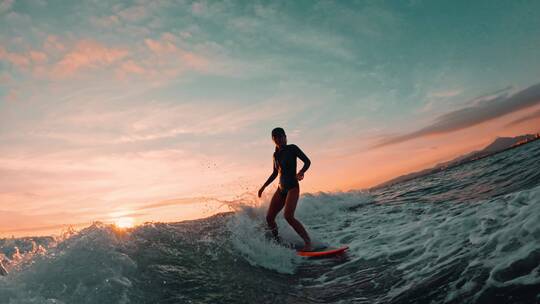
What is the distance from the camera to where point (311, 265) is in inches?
295

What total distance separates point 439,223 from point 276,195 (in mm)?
3708

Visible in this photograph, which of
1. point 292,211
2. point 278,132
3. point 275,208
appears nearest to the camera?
point 292,211

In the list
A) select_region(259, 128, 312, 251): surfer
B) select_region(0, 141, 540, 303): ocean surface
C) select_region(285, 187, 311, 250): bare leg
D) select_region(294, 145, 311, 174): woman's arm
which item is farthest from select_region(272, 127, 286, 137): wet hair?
select_region(0, 141, 540, 303): ocean surface

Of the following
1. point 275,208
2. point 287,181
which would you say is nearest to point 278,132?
point 287,181

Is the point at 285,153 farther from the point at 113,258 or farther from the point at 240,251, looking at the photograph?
the point at 113,258

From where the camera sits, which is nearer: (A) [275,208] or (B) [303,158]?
(B) [303,158]

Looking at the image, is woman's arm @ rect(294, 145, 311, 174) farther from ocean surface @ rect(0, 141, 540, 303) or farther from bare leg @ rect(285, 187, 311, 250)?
ocean surface @ rect(0, 141, 540, 303)

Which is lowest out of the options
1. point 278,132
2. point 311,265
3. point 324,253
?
point 311,265

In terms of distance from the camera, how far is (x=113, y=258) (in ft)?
20.1

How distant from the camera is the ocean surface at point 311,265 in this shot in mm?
4250

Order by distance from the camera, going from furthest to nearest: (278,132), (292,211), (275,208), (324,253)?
(275,208) < (278,132) < (292,211) < (324,253)

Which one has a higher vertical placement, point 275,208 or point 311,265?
point 275,208

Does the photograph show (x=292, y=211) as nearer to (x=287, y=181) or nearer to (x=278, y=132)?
(x=287, y=181)

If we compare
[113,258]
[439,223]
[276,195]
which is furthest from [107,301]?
[439,223]
